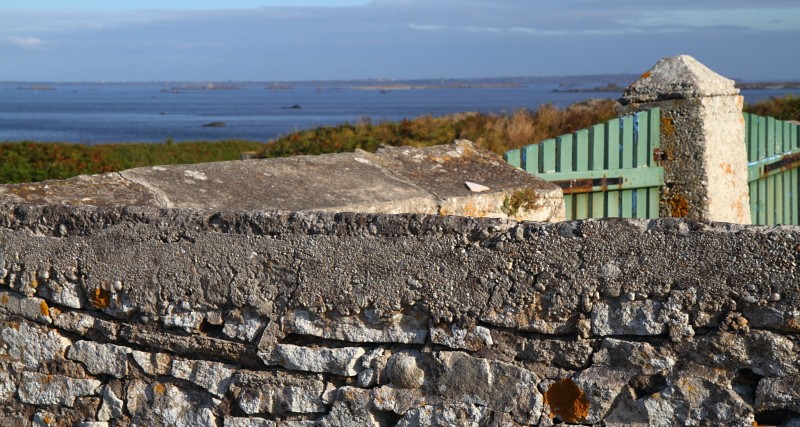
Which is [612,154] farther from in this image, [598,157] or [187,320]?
[187,320]

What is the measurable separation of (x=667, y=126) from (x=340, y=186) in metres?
2.36

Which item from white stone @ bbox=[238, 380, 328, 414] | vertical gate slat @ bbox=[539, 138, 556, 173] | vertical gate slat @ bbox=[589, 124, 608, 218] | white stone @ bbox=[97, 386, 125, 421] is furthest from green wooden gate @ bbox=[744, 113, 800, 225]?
white stone @ bbox=[97, 386, 125, 421]

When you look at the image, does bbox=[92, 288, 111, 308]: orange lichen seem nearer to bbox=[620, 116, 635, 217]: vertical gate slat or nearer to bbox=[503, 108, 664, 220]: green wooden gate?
bbox=[503, 108, 664, 220]: green wooden gate

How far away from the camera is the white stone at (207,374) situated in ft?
10.1

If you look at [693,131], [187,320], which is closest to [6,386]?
[187,320]

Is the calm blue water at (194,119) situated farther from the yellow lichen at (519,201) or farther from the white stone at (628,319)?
the white stone at (628,319)

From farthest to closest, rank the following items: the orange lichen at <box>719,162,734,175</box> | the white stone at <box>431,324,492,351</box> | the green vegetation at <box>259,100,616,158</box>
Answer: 1. the green vegetation at <box>259,100,616,158</box>
2. the orange lichen at <box>719,162,734,175</box>
3. the white stone at <box>431,324,492,351</box>

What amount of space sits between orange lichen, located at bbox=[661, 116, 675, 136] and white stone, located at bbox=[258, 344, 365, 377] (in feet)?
10.8

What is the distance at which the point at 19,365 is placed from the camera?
341cm

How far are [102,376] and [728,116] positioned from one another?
13.6 ft


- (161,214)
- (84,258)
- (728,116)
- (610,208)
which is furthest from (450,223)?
(728,116)

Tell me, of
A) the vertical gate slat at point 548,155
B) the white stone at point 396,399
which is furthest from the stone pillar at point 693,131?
the white stone at point 396,399

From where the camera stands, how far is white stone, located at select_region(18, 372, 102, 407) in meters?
3.29

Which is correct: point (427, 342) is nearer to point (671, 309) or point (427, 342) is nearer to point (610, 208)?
point (671, 309)
